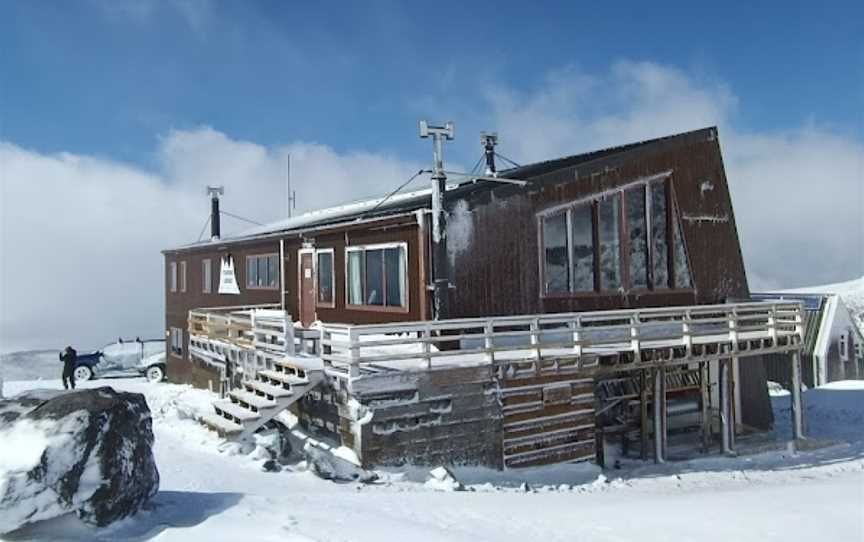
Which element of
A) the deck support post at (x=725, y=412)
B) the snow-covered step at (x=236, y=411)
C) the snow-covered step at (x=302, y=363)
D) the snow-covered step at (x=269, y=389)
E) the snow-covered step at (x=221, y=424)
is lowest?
the deck support post at (x=725, y=412)

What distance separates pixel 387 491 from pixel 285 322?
483cm

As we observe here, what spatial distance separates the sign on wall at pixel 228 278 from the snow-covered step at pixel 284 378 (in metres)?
11.2

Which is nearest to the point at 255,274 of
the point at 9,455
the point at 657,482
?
the point at 657,482

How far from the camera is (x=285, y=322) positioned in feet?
46.4

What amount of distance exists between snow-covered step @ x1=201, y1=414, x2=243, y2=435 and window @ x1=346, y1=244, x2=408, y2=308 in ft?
15.5

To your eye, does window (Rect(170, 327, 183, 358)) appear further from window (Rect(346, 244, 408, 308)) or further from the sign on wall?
window (Rect(346, 244, 408, 308))

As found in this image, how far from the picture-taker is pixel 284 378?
43.0 ft

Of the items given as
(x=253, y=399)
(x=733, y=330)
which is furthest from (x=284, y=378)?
(x=733, y=330)

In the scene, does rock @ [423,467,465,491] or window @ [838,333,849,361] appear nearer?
rock @ [423,467,465,491]

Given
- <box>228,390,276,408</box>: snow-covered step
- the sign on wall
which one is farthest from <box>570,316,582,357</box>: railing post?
the sign on wall

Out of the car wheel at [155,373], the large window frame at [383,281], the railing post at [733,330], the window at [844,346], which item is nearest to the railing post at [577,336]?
the large window frame at [383,281]

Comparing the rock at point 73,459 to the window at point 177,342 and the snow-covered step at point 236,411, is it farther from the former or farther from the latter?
the window at point 177,342

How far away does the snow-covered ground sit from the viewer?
8078mm

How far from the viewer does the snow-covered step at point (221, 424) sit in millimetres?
12180
